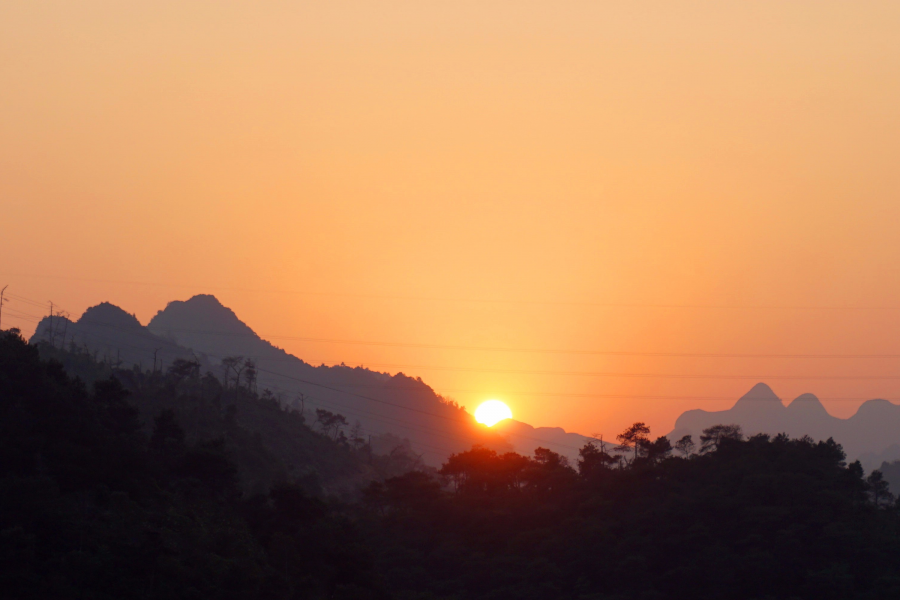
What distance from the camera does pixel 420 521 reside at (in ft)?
267

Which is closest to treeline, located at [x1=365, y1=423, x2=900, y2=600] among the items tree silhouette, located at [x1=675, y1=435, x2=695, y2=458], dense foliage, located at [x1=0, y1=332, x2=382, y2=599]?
dense foliage, located at [x1=0, y1=332, x2=382, y2=599]

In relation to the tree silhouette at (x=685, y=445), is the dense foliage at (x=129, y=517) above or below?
below

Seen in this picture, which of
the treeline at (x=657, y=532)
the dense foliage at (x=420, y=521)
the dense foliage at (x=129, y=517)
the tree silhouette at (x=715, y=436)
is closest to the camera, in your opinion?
the dense foliage at (x=129, y=517)

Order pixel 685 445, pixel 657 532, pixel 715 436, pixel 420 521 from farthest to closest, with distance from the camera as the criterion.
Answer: pixel 685 445
pixel 715 436
pixel 420 521
pixel 657 532

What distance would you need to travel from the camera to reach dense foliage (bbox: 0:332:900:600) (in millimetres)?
A: 45750

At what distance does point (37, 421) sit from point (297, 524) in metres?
21.4

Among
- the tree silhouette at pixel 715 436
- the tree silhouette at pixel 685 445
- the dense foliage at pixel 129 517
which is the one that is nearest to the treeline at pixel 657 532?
the tree silhouette at pixel 715 436

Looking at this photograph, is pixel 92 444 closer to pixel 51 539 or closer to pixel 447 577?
pixel 51 539

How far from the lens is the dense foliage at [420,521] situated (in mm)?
45750

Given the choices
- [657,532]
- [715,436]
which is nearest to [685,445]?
[715,436]

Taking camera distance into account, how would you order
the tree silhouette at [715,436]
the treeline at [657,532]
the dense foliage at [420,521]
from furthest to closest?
the tree silhouette at [715,436] → the treeline at [657,532] → the dense foliage at [420,521]

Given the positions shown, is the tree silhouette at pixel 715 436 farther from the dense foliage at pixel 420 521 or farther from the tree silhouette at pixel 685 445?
the tree silhouette at pixel 685 445

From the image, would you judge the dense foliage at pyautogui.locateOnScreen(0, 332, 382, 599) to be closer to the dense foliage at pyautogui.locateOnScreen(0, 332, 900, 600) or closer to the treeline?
the dense foliage at pyautogui.locateOnScreen(0, 332, 900, 600)

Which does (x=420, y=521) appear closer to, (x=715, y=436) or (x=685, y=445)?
(x=715, y=436)
